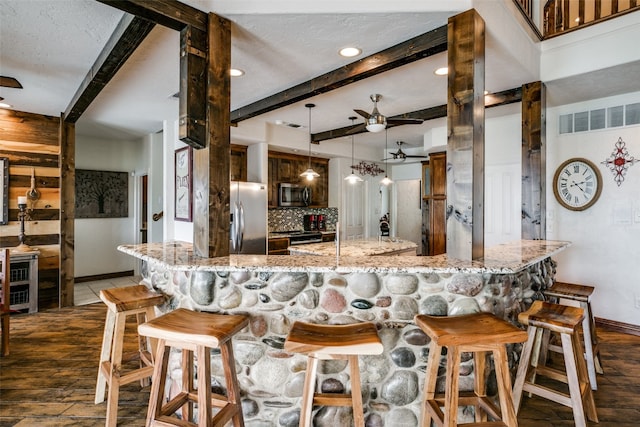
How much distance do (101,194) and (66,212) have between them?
146 cm

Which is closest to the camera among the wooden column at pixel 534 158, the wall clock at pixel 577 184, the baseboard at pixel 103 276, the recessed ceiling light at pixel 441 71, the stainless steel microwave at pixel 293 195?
the recessed ceiling light at pixel 441 71

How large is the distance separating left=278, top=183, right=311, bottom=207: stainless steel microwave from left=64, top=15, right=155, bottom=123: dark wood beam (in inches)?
120

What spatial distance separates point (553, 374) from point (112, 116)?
5.48 meters

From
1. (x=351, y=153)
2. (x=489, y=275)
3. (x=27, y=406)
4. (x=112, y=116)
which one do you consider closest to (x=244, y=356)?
(x=489, y=275)

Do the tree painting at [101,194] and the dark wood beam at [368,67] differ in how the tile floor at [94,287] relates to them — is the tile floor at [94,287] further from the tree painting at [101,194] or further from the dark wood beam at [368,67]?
the dark wood beam at [368,67]

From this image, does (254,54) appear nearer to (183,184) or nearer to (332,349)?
(332,349)

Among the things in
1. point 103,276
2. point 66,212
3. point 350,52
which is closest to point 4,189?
point 66,212

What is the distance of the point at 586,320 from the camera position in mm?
2598

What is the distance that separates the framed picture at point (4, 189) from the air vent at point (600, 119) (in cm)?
671

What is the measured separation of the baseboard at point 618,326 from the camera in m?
3.69

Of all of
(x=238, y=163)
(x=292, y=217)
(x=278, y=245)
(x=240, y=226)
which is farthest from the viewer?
(x=292, y=217)

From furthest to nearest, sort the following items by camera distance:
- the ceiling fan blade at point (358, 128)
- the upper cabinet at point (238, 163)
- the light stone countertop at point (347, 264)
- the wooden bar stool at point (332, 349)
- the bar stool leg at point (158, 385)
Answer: the upper cabinet at point (238, 163), the ceiling fan blade at point (358, 128), the light stone countertop at point (347, 264), the bar stool leg at point (158, 385), the wooden bar stool at point (332, 349)

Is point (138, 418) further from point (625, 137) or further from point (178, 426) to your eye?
point (625, 137)

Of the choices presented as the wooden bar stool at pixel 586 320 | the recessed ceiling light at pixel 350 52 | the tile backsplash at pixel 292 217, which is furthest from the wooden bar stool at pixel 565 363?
the tile backsplash at pixel 292 217
